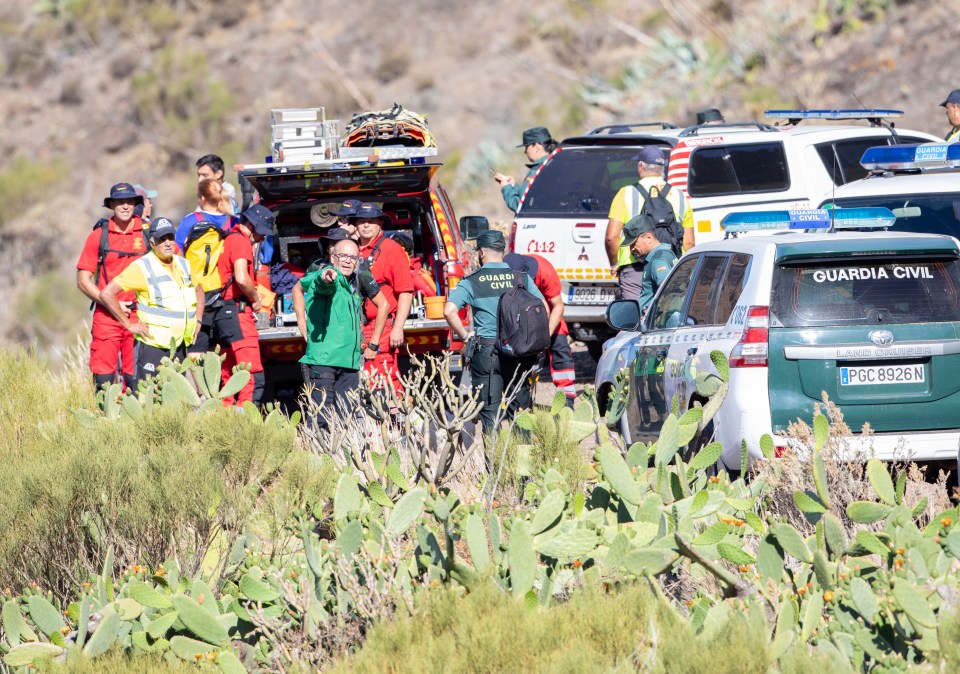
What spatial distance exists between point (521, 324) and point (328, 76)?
96.1 ft

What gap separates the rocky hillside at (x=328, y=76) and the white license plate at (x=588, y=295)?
12.5 meters

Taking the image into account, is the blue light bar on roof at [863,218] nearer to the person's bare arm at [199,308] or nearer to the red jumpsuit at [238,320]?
the red jumpsuit at [238,320]

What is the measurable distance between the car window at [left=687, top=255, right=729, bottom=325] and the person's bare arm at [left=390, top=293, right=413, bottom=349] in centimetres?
210

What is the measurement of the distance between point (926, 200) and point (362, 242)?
362 cm

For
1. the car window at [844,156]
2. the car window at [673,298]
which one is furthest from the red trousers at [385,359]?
the car window at [844,156]

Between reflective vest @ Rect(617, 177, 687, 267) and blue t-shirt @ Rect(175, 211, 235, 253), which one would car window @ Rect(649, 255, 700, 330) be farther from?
blue t-shirt @ Rect(175, 211, 235, 253)

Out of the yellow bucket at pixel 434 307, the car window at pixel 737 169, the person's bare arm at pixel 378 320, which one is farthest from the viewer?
the car window at pixel 737 169

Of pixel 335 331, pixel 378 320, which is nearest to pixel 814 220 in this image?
pixel 378 320

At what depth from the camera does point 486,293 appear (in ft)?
28.5

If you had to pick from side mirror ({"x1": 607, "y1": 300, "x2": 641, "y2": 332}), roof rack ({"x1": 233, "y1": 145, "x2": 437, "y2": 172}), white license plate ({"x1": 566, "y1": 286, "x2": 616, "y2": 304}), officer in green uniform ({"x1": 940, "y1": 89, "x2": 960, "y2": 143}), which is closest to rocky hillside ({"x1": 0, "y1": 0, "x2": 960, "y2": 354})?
officer in green uniform ({"x1": 940, "y1": 89, "x2": 960, "y2": 143})

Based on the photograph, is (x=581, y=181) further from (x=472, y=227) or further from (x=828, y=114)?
(x=828, y=114)

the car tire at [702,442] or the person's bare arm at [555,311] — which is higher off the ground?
the person's bare arm at [555,311]

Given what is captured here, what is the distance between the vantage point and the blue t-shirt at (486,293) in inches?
341

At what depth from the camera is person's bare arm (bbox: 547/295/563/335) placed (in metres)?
9.32
